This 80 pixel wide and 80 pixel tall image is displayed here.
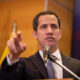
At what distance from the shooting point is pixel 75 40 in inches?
154

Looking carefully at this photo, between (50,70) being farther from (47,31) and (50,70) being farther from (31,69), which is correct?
(47,31)

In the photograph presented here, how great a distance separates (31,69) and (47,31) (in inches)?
17.3

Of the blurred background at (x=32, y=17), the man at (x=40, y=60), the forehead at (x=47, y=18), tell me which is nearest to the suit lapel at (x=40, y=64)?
the man at (x=40, y=60)

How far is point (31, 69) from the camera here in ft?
6.34

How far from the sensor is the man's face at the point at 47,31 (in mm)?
2141

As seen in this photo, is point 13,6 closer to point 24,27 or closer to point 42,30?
point 24,27

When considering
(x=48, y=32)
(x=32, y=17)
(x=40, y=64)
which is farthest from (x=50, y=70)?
(x=32, y=17)

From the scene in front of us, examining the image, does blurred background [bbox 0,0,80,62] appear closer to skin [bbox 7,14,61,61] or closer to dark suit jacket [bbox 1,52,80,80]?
skin [bbox 7,14,61,61]

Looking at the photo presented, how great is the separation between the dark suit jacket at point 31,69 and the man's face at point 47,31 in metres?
0.15

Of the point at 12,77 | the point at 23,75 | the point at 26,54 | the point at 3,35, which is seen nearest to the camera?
the point at 12,77

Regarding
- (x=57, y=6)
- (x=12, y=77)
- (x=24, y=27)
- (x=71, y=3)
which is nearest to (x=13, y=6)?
(x=24, y=27)

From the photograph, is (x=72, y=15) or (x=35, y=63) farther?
A: (x=72, y=15)

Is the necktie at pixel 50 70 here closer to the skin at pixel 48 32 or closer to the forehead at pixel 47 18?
the skin at pixel 48 32

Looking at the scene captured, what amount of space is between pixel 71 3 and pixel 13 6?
41.0 inches
